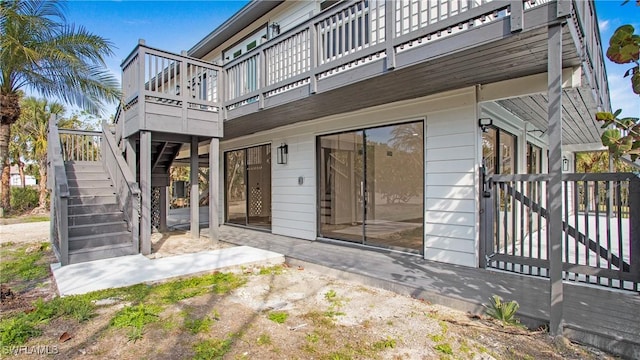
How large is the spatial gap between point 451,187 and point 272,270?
9.48ft

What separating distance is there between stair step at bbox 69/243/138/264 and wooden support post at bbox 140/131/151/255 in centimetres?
19

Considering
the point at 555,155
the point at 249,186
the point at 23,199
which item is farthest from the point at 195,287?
the point at 23,199

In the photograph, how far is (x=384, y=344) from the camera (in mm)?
2615

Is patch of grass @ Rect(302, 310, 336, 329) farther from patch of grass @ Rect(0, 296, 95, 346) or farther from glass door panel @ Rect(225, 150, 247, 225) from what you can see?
glass door panel @ Rect(225, 150, 247, 225)

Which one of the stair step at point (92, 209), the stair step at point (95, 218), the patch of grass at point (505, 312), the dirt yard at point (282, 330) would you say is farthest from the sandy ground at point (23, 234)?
the patch of grass at point (505, 312)

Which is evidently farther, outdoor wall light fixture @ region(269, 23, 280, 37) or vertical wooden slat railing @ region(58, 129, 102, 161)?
vertical wooden slat railing @ region(58, 129, 102, 161)

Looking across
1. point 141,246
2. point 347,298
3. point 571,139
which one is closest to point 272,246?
point 141,246

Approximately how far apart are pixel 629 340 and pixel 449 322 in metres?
1.26

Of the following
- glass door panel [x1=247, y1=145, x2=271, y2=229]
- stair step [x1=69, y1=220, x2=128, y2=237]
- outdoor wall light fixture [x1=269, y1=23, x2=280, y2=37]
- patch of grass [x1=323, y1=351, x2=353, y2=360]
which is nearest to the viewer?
patch of grass [x1=323, y1=351, x2=353, y2=360]

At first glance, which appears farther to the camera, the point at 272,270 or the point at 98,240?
the point at 98,240

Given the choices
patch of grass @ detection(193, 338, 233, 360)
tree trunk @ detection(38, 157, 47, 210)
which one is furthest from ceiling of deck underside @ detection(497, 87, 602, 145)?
tree trunk @ detection(38, 157, 47, 210)

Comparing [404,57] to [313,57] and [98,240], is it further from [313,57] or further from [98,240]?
[98,240]

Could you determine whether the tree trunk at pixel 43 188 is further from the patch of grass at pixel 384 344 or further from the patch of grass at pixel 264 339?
the patch of grass at pixel 384 344

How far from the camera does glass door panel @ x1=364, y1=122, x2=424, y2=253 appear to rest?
17.1 ft
